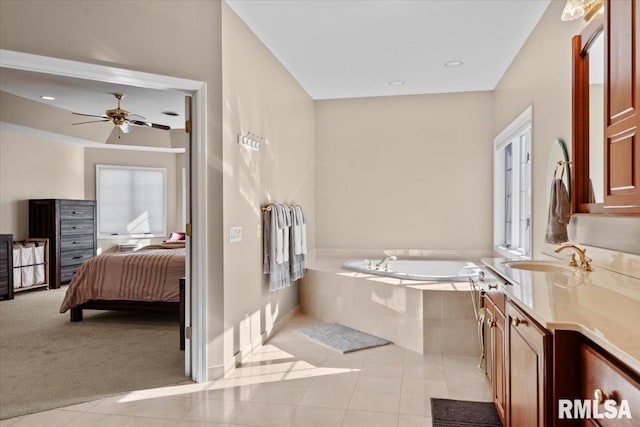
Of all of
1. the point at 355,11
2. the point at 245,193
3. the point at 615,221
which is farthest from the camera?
the point at 245,193

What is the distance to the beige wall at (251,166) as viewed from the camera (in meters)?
3.13

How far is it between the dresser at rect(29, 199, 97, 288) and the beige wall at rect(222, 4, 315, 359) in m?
4.11

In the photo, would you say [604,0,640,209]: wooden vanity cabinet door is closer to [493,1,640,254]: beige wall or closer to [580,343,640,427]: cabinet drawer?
[493,1,640,254]: beige wall

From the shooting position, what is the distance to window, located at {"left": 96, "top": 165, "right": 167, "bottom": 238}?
7590mm

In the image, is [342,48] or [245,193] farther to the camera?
[342,48]

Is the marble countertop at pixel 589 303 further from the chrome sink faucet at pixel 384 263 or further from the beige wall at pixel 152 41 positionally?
the chrome sink faucet at pixel 384 263

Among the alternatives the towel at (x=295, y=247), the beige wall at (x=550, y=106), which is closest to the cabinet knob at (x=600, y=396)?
the beige wall at (x=550, y=106)

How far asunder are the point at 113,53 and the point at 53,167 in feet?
17.1

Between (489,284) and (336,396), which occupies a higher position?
(489,284)

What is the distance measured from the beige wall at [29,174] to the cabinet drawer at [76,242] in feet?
1.88

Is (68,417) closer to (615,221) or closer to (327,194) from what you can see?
(615,221)

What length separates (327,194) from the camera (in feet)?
18.7

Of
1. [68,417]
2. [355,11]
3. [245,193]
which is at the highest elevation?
[355,11]

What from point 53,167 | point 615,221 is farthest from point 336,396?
point 53,167
